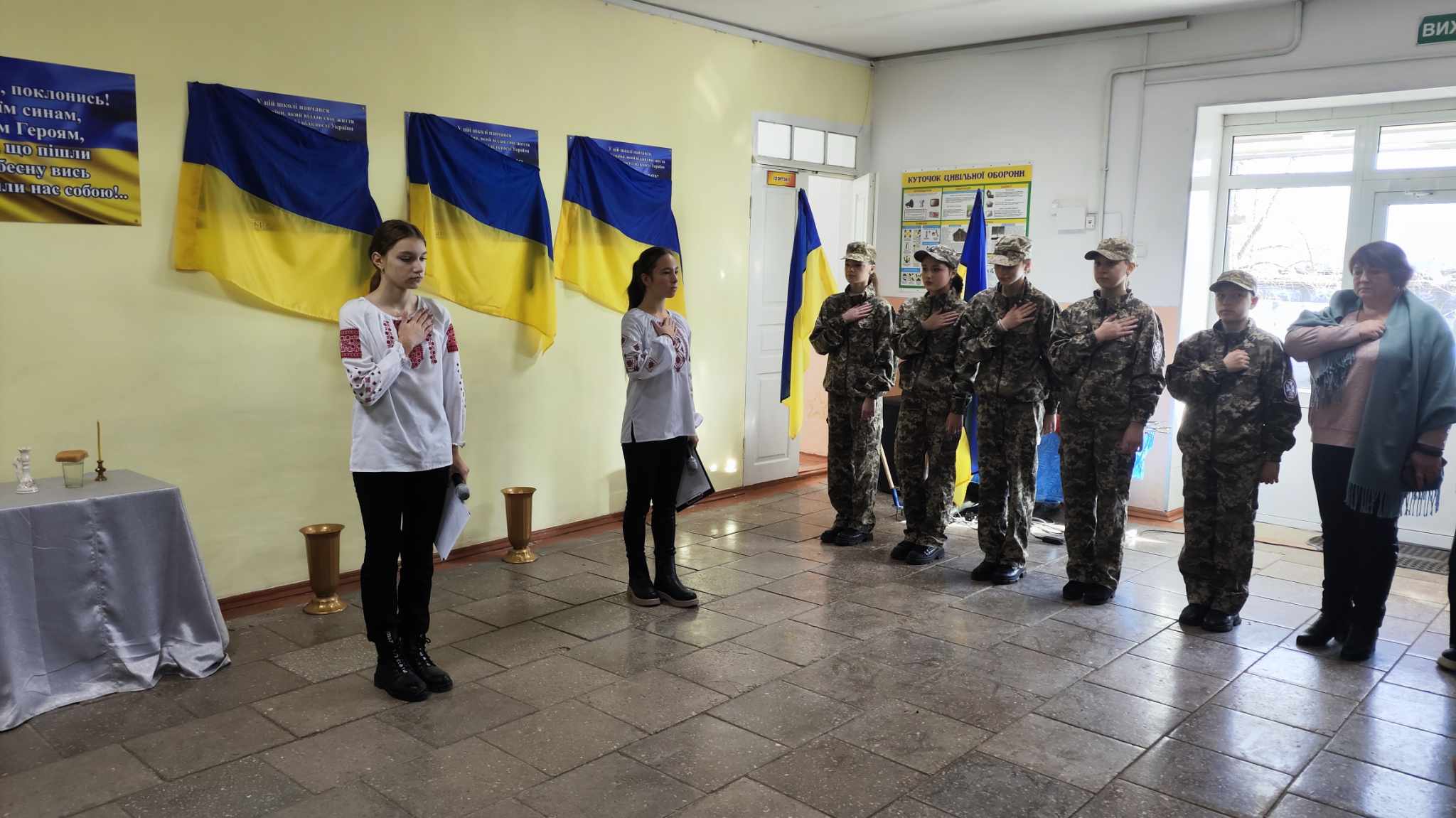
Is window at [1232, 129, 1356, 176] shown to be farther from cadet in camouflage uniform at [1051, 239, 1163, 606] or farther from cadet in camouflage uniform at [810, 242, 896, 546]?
cadet in camouflage uniform at [810, 242, 896, 546]

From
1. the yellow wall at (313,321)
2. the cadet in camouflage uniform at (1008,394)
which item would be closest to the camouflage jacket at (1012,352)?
the cadet in camouflage uniform at (1008,394)

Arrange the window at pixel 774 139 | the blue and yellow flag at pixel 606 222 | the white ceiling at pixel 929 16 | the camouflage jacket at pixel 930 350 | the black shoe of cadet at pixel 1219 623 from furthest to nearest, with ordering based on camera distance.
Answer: the window at pixel 774 139
the white ceiling at pixel 929 16
the blue and yellow flag at pixel 606 222
the camouflage jacket at pixel 930 350
the black shoe of cadet at pixel 1219 623

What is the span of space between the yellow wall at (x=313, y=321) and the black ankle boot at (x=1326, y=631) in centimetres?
358

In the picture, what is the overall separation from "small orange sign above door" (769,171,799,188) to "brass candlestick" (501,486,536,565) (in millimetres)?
2818

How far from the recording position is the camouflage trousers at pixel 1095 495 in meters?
4.39

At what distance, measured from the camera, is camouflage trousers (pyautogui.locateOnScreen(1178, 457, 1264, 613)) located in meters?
4.11

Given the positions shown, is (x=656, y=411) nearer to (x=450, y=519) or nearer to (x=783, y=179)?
(x=450, y=519)

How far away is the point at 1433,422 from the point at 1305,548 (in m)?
2.19

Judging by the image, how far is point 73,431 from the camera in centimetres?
391

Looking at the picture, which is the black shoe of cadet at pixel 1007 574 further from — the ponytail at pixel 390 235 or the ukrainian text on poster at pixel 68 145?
the ukrainian text on poster at pixel 68 145

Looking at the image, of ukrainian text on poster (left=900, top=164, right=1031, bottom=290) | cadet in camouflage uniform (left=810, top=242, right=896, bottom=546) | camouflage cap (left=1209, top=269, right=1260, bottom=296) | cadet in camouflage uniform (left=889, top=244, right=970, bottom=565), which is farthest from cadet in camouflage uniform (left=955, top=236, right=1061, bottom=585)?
ukrainian text on poster (left=900, top=164, right=1031, bottom=290)

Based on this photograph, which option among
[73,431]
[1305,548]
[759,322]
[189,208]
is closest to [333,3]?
[189,208]

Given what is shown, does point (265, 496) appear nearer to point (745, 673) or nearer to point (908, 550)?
point (745, 673)

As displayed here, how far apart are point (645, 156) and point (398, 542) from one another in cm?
329
